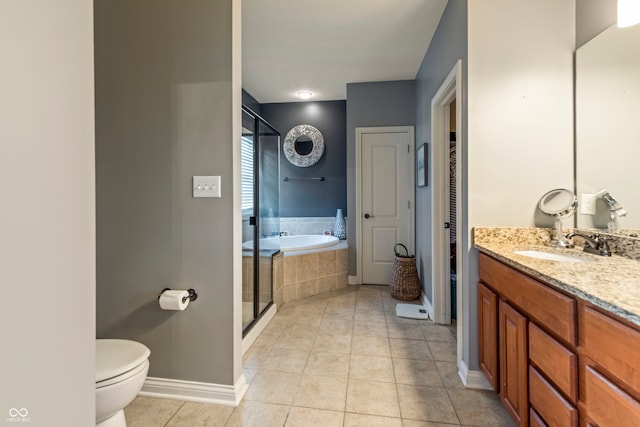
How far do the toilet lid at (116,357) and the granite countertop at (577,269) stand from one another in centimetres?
170

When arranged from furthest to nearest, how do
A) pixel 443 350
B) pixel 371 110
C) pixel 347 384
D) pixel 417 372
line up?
pixel 371 110, pixel 443 350, pixel 417 372, pixel 347 384

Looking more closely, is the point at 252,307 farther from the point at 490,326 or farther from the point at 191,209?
the point at 490,326

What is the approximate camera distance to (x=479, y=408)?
5.17ft

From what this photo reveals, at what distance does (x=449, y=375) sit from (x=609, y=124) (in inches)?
66.5

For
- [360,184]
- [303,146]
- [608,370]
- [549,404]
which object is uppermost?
[303,146]

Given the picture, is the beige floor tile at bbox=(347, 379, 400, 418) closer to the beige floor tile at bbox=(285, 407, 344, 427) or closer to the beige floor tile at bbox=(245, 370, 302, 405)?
the beige floor tile at bbox=(285, 407, 344, 427)

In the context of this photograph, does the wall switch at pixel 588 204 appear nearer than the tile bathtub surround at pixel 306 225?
Yes

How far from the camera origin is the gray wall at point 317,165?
14.5 ft

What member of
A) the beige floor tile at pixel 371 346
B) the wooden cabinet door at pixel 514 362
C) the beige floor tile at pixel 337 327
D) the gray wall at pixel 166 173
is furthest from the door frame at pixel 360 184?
the gray wall at pixel 166 173

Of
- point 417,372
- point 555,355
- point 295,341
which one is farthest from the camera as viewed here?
point 295,341

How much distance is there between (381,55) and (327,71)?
673mm

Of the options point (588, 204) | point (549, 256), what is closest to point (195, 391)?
point (549, 256)

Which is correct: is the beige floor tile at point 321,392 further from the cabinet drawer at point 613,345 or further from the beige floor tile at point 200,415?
the cabinet drawer at point 613,345

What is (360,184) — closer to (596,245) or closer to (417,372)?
(417,372)
